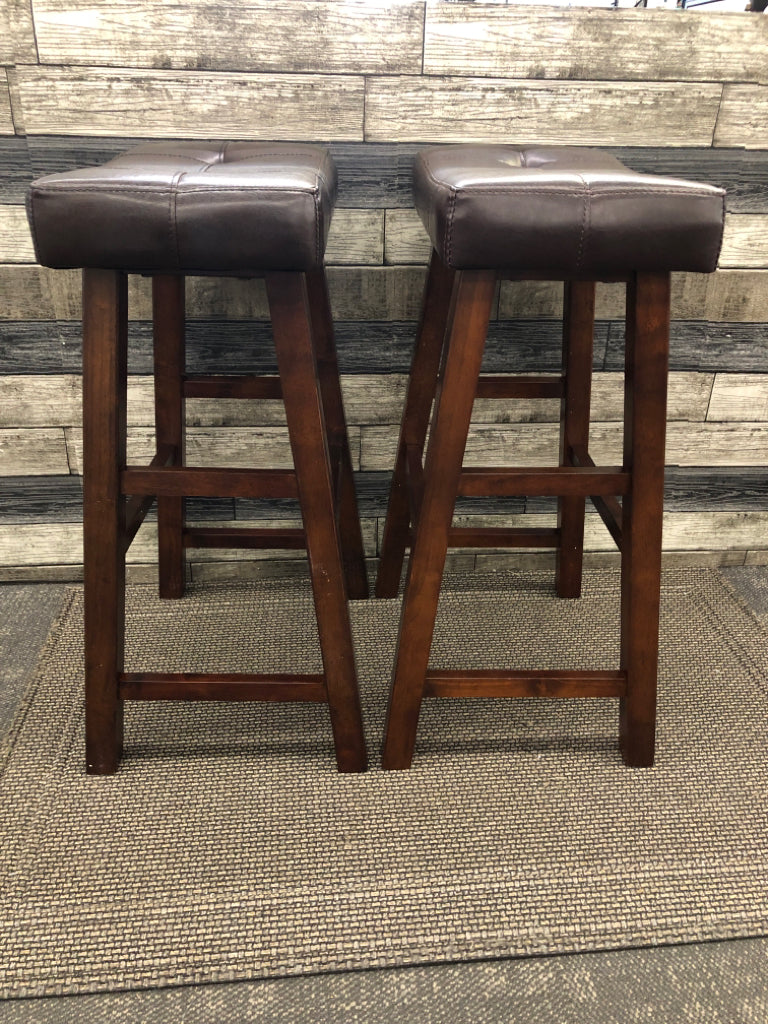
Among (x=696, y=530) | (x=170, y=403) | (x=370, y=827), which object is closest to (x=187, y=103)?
(x=170, y=403)

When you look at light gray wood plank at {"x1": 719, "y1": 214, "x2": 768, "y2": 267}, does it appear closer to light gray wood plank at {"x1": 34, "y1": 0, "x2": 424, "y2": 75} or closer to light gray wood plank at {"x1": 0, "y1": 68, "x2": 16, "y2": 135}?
light gray wood plank at {"x1": 34, "y1": 0, "x2": 424, "y2": 75}

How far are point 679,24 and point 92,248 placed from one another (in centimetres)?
114

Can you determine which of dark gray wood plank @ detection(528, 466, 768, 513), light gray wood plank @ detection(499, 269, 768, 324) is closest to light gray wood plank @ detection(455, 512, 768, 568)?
dark gray wood plank @ detection(528, 466, 768, 513)

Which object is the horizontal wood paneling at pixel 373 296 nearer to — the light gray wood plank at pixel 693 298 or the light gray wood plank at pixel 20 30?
the light gray wood plank at pixel 693 298

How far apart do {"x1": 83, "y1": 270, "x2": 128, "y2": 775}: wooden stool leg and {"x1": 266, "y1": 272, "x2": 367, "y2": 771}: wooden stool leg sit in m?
0.22

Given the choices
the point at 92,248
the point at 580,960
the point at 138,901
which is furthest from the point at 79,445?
the point at 580,960

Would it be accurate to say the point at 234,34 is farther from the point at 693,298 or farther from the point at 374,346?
the point at 693,298

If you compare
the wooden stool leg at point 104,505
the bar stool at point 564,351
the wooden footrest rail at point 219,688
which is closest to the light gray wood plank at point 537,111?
the bar stool at point 564,351

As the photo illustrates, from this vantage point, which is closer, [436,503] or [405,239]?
[436,503]

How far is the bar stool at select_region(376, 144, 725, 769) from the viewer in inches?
37.1

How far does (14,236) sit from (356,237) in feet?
2.09

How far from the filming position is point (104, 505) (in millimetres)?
1122

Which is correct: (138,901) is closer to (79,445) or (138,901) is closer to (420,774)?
(420,774)

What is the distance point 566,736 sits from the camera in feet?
4.36
